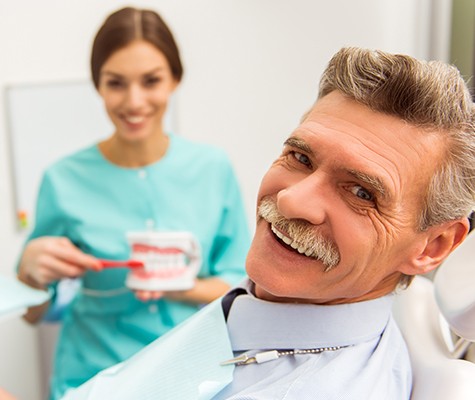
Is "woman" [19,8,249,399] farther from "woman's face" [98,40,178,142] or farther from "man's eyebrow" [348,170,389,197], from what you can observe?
"man's eyebrow" [348,170,389,197]

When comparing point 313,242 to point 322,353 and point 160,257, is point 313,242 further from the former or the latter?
point 160,257

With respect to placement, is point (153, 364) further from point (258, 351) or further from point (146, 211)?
point (146, 211)

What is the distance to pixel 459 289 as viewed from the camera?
3.14ft

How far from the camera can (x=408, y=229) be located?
0.91m

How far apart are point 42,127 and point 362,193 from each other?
1674mm

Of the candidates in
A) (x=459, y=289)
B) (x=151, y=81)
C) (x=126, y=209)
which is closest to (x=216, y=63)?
(x=151, y=81)

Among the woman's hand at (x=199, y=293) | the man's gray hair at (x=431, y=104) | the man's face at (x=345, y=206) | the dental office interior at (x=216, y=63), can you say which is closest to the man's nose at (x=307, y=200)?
the man's face at (x=345, y=206)

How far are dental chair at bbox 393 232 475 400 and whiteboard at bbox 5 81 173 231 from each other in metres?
1.56

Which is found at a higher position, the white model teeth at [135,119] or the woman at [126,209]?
the white model teeth at [135,119]

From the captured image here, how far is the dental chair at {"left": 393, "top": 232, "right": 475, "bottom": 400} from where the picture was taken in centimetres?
89

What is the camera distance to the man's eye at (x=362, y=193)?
0.89 meters

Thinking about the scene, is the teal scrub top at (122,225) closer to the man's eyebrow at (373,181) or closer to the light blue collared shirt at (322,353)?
the light blue collared shirt at (322,353)

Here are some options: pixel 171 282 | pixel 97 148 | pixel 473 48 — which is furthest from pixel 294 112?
pixel 171 282

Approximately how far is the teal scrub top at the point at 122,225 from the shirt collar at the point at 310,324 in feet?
2.18
